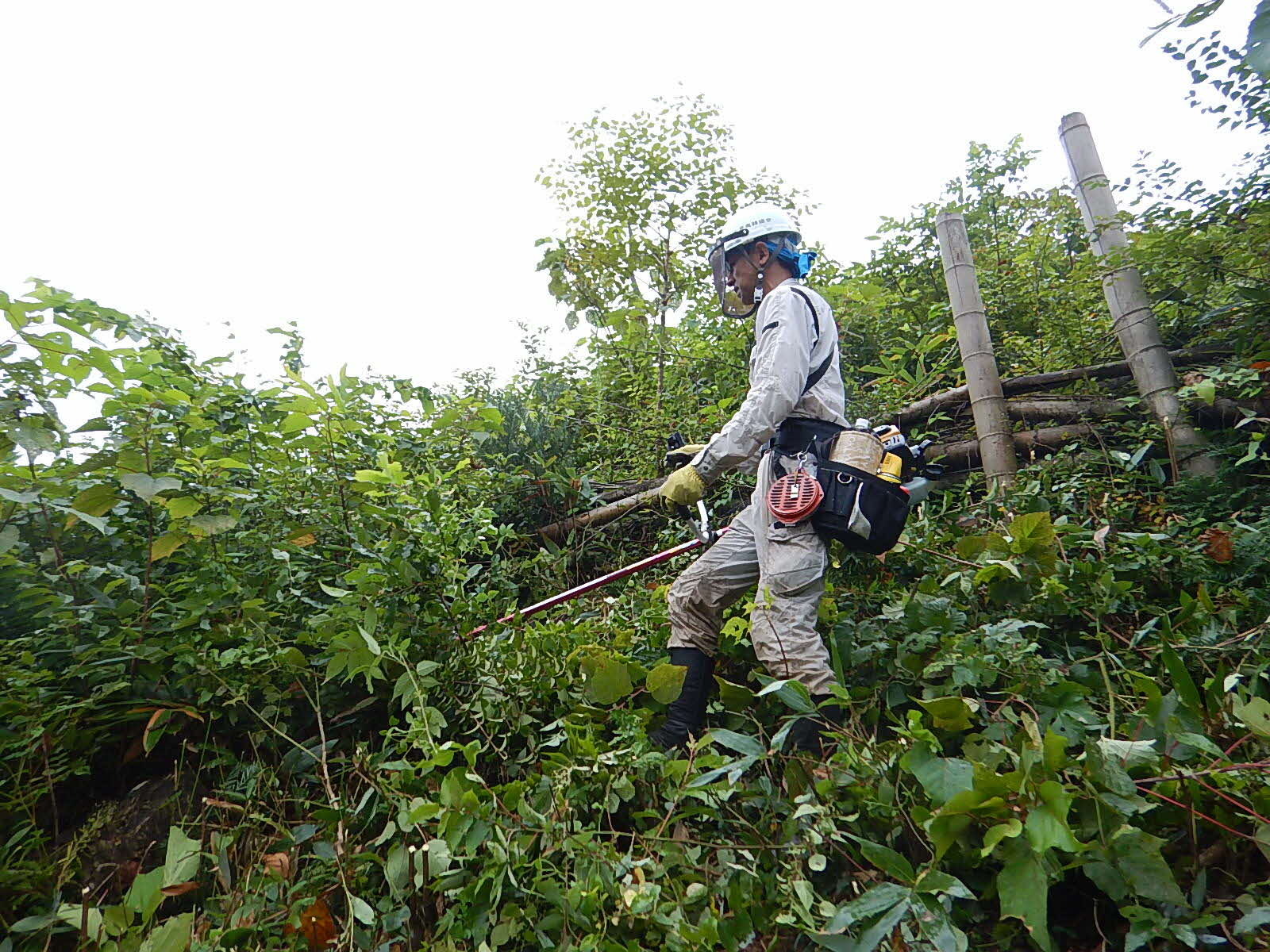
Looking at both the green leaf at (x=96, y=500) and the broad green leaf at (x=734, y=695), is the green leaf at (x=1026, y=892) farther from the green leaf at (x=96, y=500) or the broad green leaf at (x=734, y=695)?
the green leaf at (x=96, y=500)

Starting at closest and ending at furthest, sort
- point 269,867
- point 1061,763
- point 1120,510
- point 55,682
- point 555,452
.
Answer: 1. point 1061,763
2. point 269,867
3. point 55,682
4. point 1120,510
5. point 555,452

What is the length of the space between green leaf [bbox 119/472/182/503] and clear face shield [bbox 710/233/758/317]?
2.28 metres

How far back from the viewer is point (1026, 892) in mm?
1506

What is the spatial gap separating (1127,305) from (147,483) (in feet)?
14.9

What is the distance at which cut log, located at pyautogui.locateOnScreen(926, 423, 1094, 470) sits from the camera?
13.4 feet

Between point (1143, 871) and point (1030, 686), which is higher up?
point (1030, 686)

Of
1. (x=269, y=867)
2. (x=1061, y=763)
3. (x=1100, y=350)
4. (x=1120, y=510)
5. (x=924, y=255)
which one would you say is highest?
(x=924, y=255)

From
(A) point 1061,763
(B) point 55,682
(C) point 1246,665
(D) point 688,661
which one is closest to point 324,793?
(B) point 55,682

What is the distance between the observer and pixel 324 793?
9.13ft

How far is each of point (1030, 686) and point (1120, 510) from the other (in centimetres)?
160

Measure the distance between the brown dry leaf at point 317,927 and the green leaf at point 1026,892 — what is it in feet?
5.90

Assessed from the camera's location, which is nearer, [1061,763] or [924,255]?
[1061,763]

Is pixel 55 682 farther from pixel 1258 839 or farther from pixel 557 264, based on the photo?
pixel 557 264

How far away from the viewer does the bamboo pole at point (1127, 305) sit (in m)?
3.69
